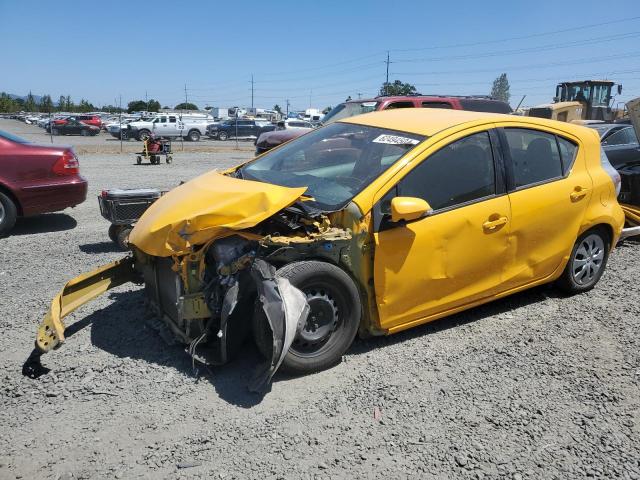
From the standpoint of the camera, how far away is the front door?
3.80 metres

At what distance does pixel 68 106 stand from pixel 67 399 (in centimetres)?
8001

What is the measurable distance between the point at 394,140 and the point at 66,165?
5479mm

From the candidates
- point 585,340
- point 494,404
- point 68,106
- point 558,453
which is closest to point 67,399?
point 494,404

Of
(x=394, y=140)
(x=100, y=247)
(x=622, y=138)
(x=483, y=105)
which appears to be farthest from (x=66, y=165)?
(x=622, y=138)

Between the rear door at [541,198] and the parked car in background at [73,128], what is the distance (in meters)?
41.1

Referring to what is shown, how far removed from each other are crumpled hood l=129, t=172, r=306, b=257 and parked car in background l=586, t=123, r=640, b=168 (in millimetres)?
7852

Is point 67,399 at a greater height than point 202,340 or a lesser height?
lesser

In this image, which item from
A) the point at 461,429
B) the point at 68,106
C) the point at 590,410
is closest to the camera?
the point at 461,429

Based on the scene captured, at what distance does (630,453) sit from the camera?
2977mm

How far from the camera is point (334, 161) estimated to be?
441 cm

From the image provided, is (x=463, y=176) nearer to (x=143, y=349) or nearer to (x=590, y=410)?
(x=590, y=410)

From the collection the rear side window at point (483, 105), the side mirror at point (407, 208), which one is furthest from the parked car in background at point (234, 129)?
the side mirror at point (407, 208)

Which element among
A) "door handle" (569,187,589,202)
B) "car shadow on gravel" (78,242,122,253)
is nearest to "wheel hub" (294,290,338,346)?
"door handle" (569,187,589,202)

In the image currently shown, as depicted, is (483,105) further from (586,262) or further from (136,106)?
(136,106)
